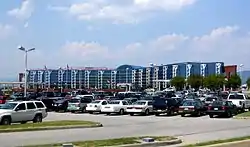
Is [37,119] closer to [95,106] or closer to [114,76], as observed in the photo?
[95,106]

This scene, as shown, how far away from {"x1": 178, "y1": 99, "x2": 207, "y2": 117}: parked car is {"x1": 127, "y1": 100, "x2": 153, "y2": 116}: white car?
2.77m

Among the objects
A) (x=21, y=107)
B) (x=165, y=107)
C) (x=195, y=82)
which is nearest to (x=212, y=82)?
(x=195, y=82)

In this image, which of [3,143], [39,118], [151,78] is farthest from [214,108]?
[151,78]

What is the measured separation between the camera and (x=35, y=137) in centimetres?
1930

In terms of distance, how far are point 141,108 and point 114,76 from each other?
459ft

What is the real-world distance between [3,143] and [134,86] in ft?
508

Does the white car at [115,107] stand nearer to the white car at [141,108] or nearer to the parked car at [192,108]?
the white car at [141,108]

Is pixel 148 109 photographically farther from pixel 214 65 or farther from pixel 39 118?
pixel 214 65

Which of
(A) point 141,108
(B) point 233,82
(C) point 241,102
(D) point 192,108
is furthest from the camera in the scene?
(B) point 233,82

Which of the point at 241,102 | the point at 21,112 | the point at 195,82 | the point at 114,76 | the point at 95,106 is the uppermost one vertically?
the point at 114,76

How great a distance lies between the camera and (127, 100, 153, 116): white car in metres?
39.8

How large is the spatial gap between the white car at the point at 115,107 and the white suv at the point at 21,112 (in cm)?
1266

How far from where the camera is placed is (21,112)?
27188 millimetres

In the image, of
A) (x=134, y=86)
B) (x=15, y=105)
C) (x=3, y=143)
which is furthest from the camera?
(x=134, y=86)
